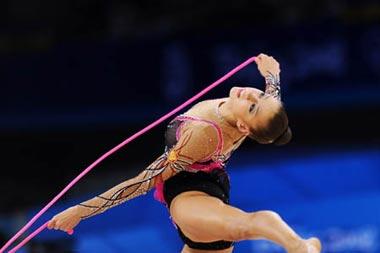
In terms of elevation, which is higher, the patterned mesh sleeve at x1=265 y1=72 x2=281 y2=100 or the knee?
the patterned mesh sleeve at x1=265 y1=72 x2=281 y2=100

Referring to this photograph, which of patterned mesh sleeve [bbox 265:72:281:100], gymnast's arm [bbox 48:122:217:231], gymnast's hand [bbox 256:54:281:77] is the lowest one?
gymnast's arm [bbox 48:122:217:231]

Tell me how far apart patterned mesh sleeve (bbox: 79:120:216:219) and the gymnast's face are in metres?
0.11

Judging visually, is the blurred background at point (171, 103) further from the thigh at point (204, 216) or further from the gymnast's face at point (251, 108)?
the gymnast's face at point (251, 108)

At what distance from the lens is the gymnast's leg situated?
272 cm

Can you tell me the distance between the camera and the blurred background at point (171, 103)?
231 inches

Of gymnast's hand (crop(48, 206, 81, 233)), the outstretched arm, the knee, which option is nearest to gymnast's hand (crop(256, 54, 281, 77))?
the outstretched arm

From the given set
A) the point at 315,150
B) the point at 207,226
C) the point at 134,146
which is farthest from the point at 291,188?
the point at 207,226

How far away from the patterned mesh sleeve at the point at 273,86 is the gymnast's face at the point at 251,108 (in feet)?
0.50

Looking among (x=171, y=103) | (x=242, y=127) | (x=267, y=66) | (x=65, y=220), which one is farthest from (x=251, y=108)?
(x=171, y=103)

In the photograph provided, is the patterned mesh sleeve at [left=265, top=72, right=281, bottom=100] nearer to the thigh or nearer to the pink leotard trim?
the pink leotard trim

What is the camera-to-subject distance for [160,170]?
10.3ft

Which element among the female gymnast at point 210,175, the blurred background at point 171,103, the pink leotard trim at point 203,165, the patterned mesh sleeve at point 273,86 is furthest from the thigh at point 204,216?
the blurred background at point 171,103

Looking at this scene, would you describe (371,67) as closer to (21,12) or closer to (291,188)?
(291,188)

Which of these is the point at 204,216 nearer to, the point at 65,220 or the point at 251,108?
the point at 251,108
